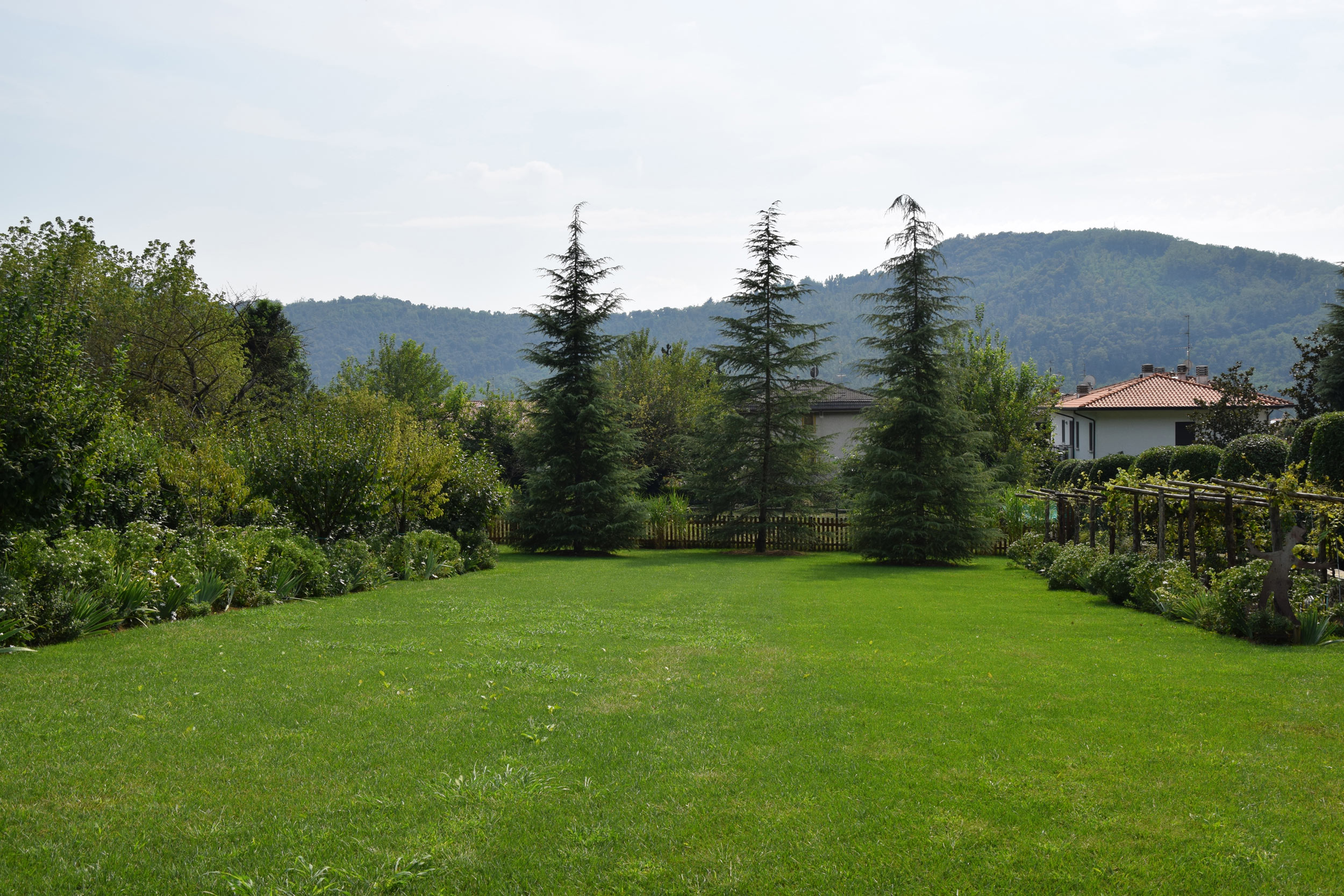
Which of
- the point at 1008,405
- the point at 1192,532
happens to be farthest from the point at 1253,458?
the point at 1008,405

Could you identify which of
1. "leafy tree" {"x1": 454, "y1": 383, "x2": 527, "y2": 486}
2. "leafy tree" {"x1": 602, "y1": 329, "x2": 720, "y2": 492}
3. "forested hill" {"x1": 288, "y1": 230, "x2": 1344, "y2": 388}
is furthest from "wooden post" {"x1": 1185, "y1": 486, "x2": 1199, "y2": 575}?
"forested hill" {"x1": 288, "y1": 230, "x2": 1344, "y2": 388}

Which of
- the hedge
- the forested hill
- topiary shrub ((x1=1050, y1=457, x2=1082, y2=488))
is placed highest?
the forested hill

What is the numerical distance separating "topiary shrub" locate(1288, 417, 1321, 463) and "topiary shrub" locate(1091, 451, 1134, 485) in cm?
841

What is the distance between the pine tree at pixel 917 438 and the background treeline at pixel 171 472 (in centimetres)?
1044

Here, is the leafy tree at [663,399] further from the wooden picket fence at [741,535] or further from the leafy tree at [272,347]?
the leafy tree at [272,347]

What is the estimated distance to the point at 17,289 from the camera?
35.3 ft

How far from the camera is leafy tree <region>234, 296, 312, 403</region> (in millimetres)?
37656

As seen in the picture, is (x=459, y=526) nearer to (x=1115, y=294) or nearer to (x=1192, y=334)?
(x=1192, y=334)

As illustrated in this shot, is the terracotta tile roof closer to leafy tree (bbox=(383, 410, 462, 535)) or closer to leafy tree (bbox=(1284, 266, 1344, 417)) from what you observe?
leafy tree (bbox=(1284, 266, 1344, 417))

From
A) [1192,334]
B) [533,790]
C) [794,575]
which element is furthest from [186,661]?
[1192,334]

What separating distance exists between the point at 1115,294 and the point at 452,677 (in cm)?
17868

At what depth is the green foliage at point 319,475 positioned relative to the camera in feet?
55.4

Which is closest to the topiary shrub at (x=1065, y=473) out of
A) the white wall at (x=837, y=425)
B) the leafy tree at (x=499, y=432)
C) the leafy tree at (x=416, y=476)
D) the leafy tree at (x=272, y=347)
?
the white wall at (x=837, y=425)

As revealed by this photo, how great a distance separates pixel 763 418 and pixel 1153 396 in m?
32.6
